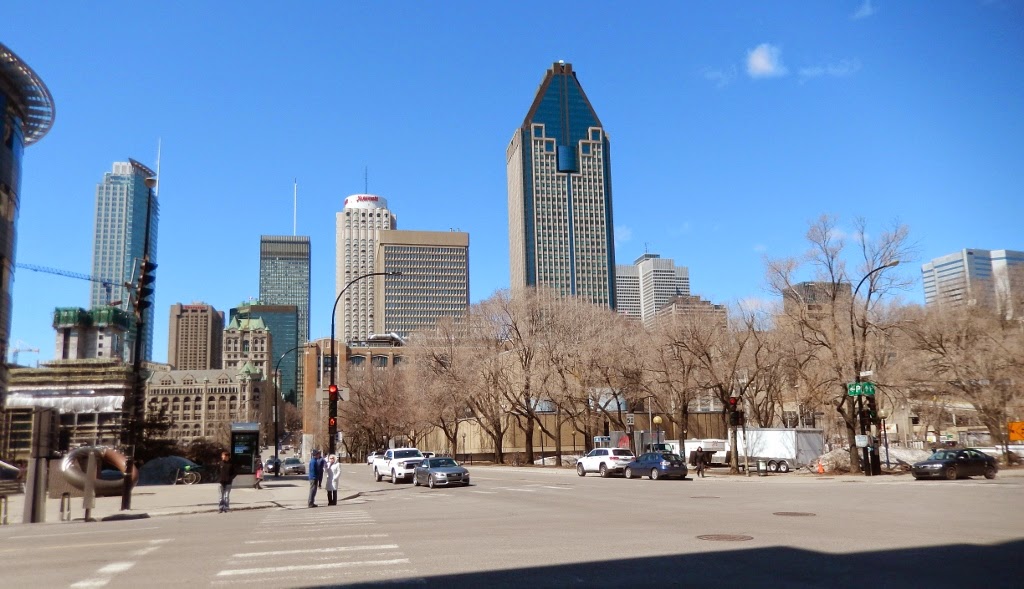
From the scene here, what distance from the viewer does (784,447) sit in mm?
47594

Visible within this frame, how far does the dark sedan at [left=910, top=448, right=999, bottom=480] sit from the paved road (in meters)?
12.8

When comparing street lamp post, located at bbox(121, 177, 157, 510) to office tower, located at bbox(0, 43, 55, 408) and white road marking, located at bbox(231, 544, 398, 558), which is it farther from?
office tower, located at bbox(0, 43, 55, 408)

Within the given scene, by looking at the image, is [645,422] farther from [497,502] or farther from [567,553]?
[567,553]

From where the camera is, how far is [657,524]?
53.8 feet

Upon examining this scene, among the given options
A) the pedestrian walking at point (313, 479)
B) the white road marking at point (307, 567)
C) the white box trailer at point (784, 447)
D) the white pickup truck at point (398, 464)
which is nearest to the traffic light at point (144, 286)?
the pedestrian walking at point (313, 479)

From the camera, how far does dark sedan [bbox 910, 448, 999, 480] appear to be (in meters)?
34.5

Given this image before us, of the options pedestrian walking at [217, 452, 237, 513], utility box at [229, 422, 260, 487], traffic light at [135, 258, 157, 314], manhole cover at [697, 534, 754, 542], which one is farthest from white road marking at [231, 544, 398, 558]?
utility box at [229, 422, 260, 487]

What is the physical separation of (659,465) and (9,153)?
59.8m

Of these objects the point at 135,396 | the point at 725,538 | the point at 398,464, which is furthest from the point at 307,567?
the point at 398,464

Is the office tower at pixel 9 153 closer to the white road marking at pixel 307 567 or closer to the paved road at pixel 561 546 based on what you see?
the paved road at pixel 561 546

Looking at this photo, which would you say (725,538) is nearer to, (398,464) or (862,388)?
(862,388)

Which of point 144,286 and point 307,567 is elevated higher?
point 144,286

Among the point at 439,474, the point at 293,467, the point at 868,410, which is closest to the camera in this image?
the point at 439,474

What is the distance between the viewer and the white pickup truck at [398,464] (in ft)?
135
